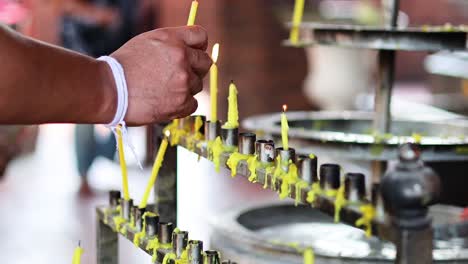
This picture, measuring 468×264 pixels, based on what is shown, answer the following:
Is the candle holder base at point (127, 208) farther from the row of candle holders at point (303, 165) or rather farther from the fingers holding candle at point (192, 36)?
the fingers holding candle at point (192, 36)

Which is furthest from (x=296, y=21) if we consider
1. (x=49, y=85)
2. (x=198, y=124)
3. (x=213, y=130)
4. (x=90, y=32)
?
(x=90, y=32)

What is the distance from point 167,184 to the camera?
2.15m

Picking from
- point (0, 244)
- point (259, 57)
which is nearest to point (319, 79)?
point (259, 57)

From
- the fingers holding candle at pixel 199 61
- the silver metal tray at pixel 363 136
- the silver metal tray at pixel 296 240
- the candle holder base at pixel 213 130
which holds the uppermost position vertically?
the fingers holding candle at pixel 199 61

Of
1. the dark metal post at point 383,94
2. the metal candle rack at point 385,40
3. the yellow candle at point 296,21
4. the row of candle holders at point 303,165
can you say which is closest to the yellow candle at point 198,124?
the row of candle holders at point 303,165

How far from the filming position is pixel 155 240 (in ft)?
5.50

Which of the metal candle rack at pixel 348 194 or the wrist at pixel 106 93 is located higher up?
the wrist at pixel 106 93

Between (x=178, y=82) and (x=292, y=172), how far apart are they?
258mm

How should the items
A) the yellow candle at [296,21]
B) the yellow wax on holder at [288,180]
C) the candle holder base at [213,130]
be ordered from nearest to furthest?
the yellow wax on holder at [288,180] < the candle holder base at [213,130] < the yellow candle at [296,21]

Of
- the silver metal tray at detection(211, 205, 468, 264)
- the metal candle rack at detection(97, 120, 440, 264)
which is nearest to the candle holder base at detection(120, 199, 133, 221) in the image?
the metal candle rack at detection(97, 120, 440, 264)

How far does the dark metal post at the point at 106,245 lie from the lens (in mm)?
2141

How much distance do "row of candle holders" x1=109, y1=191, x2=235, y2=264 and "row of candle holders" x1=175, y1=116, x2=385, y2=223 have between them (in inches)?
7.5

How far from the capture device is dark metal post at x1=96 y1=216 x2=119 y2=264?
214 cm

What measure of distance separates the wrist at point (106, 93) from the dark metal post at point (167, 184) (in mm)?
693
